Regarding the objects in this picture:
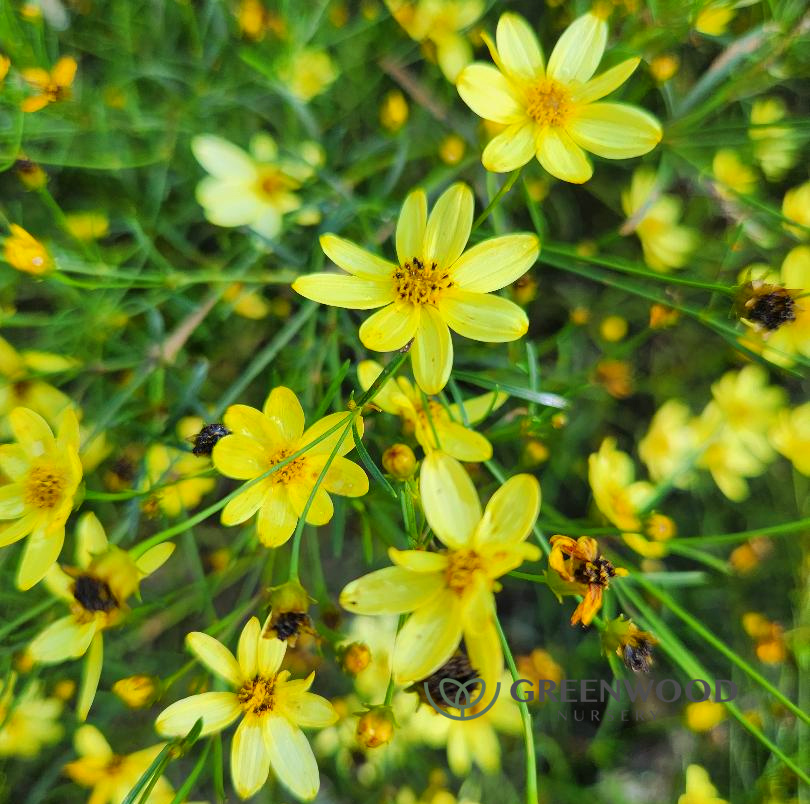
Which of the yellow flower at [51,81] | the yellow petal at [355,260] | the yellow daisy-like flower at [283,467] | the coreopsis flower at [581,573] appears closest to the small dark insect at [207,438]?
the yellow daisy-like flower at [283,467]

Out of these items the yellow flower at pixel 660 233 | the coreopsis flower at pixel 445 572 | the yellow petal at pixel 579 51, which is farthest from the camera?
the yellow flower at pixel 660 233

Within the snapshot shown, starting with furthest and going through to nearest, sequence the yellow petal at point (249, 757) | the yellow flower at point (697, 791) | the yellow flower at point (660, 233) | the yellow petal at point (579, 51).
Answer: the yellow flower at point (660, 233)
the yellow flower at point (697, 791)
the yellow petal at point (579, 51)
the yellow petal at point (249, 757)

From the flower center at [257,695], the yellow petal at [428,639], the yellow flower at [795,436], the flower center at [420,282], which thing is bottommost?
the yellow flower at [795,436]

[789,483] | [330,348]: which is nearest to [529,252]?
[330,348]

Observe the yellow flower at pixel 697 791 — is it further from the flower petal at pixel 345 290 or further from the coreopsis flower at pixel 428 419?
the flower petal at pixel 345 290

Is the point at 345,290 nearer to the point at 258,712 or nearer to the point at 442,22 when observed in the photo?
the point at 258,712

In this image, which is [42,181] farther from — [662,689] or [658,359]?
[662,689]

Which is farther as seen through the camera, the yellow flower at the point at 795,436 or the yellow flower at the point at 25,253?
the yellow flower at the point at 795,436

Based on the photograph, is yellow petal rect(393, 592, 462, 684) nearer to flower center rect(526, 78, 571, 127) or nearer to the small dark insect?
the small dark insect
